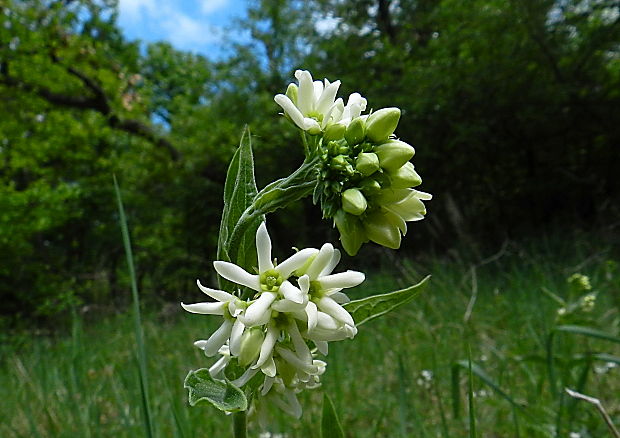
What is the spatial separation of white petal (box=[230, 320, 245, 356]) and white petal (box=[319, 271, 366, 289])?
181 millimetres

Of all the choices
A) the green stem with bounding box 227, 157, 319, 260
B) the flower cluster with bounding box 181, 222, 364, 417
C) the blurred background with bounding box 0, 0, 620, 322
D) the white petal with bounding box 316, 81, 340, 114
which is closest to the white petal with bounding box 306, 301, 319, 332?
the flower cluster with bounding box 181, 222, 364, 417

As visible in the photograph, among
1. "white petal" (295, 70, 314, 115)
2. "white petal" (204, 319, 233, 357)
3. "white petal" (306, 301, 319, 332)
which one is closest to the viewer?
"white petal" (306, 301, 319, 332)

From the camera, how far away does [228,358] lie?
116cm

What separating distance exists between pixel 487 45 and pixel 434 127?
68.5 inches

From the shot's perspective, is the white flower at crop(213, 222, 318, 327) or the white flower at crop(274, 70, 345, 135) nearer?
the white flower at crop(213, 222, 318, 327)

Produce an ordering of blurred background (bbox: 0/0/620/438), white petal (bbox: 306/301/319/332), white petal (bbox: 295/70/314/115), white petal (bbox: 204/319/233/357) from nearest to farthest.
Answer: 1. white petal (bbox: 306/301/319/332)
2. white petal (bbox: 204/319/233/357)
3. white petal (bbox: 295/70/314/115)
4. blurred background (bbox: 0/0/620/438)

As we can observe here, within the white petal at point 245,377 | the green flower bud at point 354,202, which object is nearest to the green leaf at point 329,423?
the white petal at point 245,377

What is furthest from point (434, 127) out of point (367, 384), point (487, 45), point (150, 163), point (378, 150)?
point (378, 150)

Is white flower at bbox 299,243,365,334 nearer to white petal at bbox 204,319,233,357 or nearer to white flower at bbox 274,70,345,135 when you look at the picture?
white petal at bbox 204,319,233,357

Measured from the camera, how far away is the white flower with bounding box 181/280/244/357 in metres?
1.02

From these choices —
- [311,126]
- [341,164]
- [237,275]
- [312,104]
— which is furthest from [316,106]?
[237,275]

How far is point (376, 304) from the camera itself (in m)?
1.16

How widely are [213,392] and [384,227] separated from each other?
476mm

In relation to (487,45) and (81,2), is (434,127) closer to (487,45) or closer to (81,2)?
(487,45)
